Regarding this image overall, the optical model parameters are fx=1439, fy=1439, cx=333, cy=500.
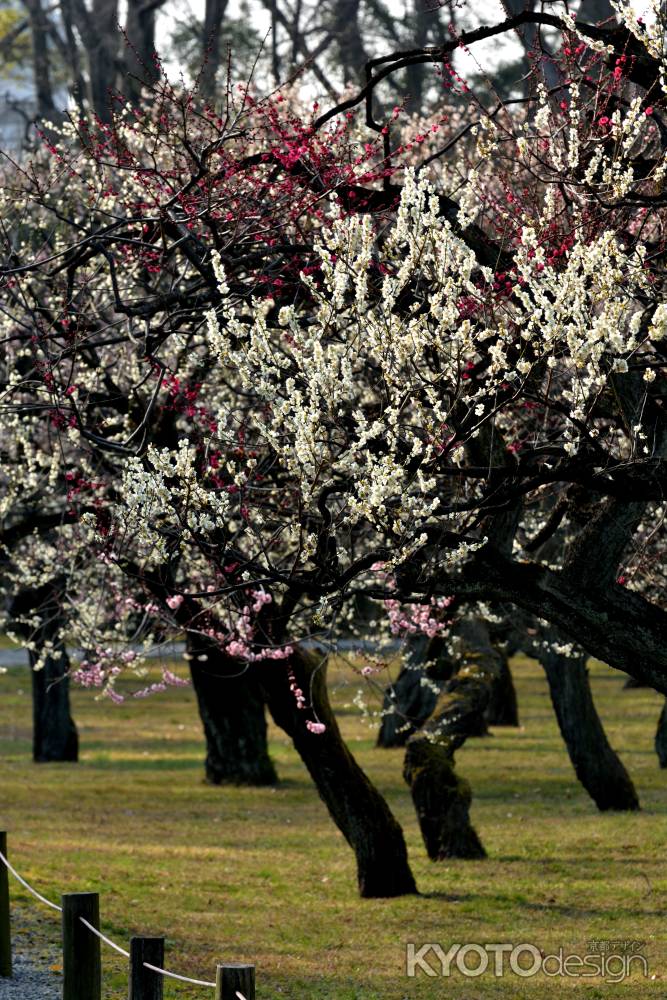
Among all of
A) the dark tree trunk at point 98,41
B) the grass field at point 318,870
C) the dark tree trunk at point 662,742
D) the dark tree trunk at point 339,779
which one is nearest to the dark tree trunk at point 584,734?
the grass field at point 318,870

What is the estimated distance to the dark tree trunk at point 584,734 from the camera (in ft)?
61.1

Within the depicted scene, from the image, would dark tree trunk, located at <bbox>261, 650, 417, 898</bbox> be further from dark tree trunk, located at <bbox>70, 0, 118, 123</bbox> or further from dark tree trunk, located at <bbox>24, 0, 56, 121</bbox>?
dark tree trunk, located at <bbox>24, 0, 56, 121</bbox>

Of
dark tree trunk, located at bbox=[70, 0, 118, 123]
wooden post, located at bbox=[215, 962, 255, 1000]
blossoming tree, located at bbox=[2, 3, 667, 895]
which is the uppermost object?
dark tree trunk, located at bbox=[70, 0, 118, 123]

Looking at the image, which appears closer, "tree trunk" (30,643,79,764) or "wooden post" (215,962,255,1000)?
"wooden post" (215,962,255,1000)

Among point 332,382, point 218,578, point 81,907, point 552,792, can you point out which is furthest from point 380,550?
point 552,792

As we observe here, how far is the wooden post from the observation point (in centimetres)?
545

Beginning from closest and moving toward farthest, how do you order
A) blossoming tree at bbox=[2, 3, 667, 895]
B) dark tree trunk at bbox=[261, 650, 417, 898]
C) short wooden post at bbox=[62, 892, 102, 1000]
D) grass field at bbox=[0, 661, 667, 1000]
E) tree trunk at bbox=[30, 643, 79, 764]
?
blossoming tree at bbox=[2, 3, 667, 895]
short wooden post at bbox=[62, 892, 102, 1000]
grass field at bbox=[0, 661, 667, 1000]
dark tree trunk at bbox=[261, 650, 417, 898]
tree trunk at bbox=[30, 643, 79, 764]

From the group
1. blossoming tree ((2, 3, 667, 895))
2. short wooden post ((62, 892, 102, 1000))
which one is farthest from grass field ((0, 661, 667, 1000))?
blossoming tree ((2, 3, 667, 895))

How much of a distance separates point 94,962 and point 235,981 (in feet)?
7.83

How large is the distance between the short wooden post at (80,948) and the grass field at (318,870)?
6.17 feet

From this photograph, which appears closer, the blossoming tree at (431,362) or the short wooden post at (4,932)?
the blossoming tree at (431,362)

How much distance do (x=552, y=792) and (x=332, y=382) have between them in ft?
51.5

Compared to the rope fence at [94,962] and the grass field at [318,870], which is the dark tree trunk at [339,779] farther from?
the rope fence at [94,962]

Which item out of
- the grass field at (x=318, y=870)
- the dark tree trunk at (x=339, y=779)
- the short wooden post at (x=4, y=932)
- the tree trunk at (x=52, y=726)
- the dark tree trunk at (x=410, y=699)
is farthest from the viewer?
the tree trunk at (x=52, y=726)
